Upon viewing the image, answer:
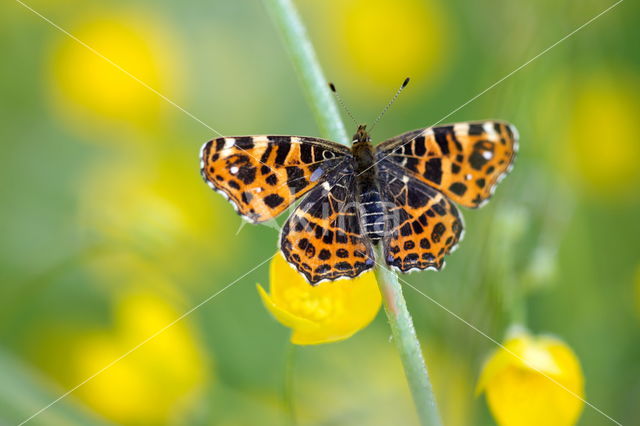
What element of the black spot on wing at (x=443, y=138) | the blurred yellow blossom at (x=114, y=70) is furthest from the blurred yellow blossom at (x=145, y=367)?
the blurred yellow blossom at (x=114, y=70)

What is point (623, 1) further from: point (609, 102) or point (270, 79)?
point (270, 79)

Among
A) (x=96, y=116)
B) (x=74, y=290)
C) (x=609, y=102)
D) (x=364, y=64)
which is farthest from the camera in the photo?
(x=364, y=64)

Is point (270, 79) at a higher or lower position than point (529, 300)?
higher

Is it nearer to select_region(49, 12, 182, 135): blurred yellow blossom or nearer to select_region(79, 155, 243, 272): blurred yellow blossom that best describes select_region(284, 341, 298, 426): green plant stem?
select_region(79, 155, 243, 272): blurred yellow blossom

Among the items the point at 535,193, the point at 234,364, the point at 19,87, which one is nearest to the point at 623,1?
the point at 535,193

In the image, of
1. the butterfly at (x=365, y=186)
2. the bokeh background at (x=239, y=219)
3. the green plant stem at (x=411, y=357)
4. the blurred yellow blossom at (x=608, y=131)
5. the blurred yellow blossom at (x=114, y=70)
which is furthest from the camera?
the blurred yellow blossom at (x=114, y=70)

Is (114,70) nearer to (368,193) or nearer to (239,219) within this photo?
(239,219)

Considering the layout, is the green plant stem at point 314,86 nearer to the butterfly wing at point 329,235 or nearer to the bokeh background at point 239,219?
the butterfly wing at point 329,235
